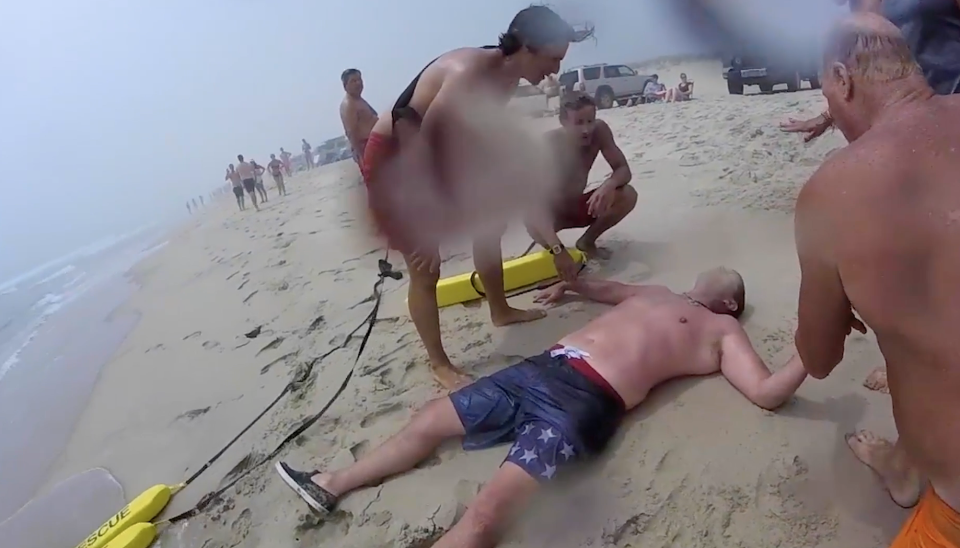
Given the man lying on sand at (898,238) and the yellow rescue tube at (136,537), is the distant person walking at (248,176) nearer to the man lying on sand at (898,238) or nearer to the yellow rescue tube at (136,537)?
the yellow rescue tube at (136,537)

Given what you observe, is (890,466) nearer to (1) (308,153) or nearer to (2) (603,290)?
(2) (603,290)

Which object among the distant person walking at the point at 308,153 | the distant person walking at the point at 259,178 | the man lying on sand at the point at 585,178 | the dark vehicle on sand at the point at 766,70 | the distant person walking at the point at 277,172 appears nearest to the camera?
the dark vehicle on sand at the point at 766,70

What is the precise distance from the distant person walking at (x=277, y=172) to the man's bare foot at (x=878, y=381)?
2.86m

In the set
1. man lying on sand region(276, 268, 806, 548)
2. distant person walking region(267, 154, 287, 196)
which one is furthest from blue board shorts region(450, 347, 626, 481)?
distant person walking region(267, 154, 287, 196)

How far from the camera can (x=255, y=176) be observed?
3744 mm

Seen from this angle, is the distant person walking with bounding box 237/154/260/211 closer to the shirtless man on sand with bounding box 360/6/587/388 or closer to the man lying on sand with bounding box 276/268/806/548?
the shirtless man on sand with bounding box 360/6/587/388

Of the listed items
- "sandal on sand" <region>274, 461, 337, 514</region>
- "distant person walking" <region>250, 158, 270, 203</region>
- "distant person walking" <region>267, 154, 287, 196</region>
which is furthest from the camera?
"distant person walking" <region>250, 158, 270, 203</region>

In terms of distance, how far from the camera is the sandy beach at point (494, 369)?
129 cm

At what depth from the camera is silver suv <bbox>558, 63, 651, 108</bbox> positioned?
213cm

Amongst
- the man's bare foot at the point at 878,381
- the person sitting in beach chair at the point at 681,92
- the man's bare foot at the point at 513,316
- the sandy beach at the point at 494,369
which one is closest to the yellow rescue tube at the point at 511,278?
the sandy beach at the point at 494,369

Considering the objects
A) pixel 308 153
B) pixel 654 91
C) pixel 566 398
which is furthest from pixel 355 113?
pixel 654 91

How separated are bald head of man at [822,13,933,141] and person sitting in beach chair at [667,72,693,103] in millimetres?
2374

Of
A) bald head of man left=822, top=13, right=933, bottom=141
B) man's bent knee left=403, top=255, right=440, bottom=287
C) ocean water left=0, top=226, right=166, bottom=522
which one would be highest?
bald head of man left=822, top=13, right=933, bottom=141

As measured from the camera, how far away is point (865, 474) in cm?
126
